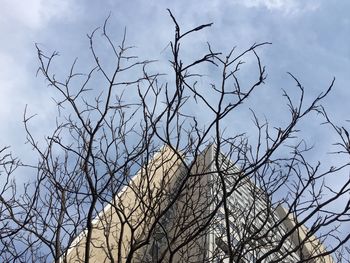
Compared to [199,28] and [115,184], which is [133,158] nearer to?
[115,184]

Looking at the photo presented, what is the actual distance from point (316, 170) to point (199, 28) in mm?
1649

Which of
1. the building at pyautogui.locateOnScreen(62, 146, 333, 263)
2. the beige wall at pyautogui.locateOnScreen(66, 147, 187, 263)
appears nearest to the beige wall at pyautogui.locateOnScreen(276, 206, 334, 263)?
the building at pyautogui.locateOnScreen(62, 146, 333, 263)

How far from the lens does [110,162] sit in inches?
189

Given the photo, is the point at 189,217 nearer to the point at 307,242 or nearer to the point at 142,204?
the point at 307,242

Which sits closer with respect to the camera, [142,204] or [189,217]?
[142,204]

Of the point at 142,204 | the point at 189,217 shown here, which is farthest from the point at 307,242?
the point at 142,204

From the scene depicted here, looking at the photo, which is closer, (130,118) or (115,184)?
(115,184)

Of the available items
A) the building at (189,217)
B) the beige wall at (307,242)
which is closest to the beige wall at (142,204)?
the building at (189,217)

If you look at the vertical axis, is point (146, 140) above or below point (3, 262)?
above

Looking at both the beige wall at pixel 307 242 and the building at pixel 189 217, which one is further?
the beige wall at pixel 307 242

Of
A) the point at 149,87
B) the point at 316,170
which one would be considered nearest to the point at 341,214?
the point at 316,170

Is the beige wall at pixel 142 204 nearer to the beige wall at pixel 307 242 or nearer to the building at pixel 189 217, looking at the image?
the building at pixel 189 217

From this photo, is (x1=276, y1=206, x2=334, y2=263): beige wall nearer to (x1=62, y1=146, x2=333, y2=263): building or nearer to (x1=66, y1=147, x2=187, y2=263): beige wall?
(x1=62, y1=146, x2=333, y2=263): building

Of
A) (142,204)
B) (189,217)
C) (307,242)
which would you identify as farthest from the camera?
(189,217)
